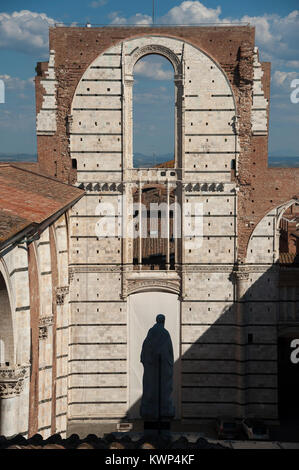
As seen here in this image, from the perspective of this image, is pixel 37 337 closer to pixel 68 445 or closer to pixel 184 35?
pixel 68 445

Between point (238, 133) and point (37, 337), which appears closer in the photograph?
point (37, 337)

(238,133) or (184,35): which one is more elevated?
(184,35)

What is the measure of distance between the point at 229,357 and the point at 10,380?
9.03 meters

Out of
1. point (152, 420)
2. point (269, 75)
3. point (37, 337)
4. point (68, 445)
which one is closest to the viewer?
point (68, 445)

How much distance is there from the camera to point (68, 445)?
320 inches

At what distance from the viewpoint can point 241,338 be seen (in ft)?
66.3

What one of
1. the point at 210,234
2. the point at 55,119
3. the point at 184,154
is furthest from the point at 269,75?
the point at 55,119

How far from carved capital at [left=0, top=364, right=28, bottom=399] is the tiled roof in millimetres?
2613

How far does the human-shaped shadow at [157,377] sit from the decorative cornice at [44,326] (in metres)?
5.09

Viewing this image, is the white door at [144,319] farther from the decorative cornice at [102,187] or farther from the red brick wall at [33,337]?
the red brick wall at [33,337]

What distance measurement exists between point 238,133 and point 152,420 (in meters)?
10.3

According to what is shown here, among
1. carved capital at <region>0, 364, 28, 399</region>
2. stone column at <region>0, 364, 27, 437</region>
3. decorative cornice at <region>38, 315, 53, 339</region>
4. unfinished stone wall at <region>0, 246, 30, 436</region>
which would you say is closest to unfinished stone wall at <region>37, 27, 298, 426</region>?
decorative cornice at <region>38, 315, 53, 339</region>

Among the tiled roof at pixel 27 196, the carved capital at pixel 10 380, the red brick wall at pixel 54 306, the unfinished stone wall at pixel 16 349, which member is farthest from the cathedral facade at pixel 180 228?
the carved capital at pixel 10 380

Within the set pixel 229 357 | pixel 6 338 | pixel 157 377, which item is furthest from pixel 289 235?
pixel 157 377
